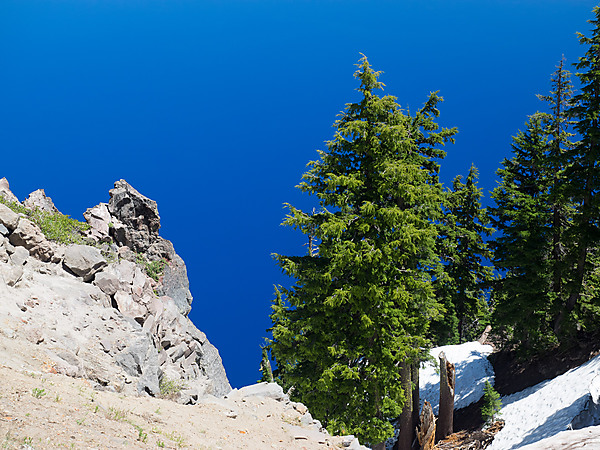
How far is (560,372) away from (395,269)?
1209cm

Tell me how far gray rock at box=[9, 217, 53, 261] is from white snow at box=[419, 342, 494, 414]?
A: 63.4 ft

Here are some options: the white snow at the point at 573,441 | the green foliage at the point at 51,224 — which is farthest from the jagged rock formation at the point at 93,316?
the white snow at the point at 573,441

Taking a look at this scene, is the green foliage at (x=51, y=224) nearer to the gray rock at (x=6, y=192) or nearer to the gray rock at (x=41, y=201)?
the gray rock at (x=6, y=192)

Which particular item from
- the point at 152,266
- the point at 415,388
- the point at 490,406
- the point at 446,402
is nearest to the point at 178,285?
the point at 152,266

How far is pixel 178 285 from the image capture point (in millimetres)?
27656

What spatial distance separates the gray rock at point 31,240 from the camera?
15672 millimetres

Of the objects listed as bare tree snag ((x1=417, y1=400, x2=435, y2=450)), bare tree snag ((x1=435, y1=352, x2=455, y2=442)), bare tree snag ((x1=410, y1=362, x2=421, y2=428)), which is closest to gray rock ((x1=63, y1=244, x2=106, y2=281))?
bare tree snag ((x1=410, y1=362, x2=421, y2=428))

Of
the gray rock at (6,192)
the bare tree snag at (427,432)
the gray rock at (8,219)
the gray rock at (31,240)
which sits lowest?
the bare tree snag at (427,432)

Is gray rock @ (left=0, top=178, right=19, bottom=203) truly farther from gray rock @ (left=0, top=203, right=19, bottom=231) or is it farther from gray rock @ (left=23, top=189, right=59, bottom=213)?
gray rock @ (left=0, top=203, right=19, bottom=231)

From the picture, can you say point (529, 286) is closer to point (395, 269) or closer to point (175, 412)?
point (395, 269)

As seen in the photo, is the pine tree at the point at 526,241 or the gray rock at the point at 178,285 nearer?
the pine tree at the point at 526,241

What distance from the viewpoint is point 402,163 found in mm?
18062

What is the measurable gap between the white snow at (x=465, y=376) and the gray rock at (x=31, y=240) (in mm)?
19318

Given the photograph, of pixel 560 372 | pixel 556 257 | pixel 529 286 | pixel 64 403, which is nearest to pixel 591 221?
pixel 556 257
